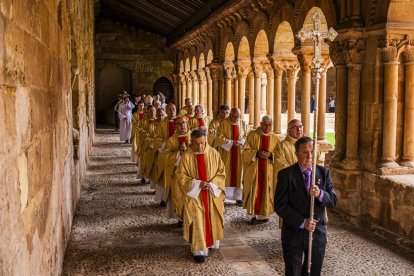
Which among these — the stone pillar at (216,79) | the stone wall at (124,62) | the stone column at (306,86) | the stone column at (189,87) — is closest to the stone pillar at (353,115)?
the stone column at (306,86)

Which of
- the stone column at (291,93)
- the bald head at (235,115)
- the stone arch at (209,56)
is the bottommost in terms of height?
the bald head at (235,115)

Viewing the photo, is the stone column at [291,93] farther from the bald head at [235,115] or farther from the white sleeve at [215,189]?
→ the white sleeve at [215,189]

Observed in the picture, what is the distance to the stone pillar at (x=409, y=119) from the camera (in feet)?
22.8

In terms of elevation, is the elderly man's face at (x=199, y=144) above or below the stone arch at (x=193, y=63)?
below

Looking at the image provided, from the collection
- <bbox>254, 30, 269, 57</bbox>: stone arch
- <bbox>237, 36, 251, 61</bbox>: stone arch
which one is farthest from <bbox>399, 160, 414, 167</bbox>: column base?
<bbox>237, 36, 251, 61</bbox>: stone arch

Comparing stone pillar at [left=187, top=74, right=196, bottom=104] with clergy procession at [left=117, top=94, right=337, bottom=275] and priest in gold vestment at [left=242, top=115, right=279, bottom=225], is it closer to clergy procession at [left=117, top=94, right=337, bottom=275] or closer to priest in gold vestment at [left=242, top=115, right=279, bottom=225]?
clergy procession at [left=117, top=94, right=337, bottom=275]

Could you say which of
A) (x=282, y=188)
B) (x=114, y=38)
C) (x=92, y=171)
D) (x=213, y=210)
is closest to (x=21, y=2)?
(x=282, y=188)

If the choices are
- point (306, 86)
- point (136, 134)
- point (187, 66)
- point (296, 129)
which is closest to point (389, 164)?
point (296, 129)

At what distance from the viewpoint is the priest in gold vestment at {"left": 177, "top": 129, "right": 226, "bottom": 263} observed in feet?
18.7

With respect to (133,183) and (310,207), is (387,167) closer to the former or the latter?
(310,207)

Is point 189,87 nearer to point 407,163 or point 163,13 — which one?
point 163,13

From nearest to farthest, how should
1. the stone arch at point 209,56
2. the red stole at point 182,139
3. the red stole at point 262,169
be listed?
the red stole at point 182,139
the red stole at point 262,169
the stone arch at point 209,56

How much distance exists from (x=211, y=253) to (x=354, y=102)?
3.27 meters

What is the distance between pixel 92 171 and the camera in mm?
12531
